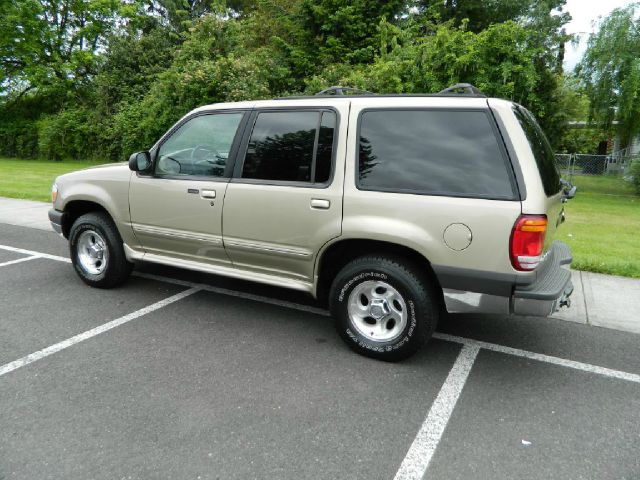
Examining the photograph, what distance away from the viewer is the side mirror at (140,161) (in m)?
4.30

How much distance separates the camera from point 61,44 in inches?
976

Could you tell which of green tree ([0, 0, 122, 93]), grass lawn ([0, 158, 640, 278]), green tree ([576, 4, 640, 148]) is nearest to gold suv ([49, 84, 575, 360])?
grass lawn ([0, 158, 640, 278])

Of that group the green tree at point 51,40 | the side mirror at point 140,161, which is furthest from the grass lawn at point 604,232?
the green tree at point 51,40

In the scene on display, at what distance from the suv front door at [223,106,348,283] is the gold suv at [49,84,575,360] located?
1 centimetres

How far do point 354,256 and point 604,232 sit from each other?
689 cm

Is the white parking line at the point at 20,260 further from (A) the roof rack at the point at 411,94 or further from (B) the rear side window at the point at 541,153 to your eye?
(B) the rear side window at the point at 541,153

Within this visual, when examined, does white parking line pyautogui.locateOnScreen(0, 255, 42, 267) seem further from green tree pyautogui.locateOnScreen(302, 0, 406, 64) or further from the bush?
the bush

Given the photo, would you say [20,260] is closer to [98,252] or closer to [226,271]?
[98,252]

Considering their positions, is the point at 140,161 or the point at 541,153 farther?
the point at 140,161

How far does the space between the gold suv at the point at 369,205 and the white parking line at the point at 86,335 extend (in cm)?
49

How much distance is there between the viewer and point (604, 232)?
8.61 metres

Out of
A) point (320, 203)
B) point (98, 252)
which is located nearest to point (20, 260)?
point (98, 252)

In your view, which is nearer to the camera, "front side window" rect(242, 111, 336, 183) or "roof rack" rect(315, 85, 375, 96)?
"front side window" rect(242, 111, 336, 183)

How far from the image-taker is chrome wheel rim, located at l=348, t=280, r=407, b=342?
3498 mm
